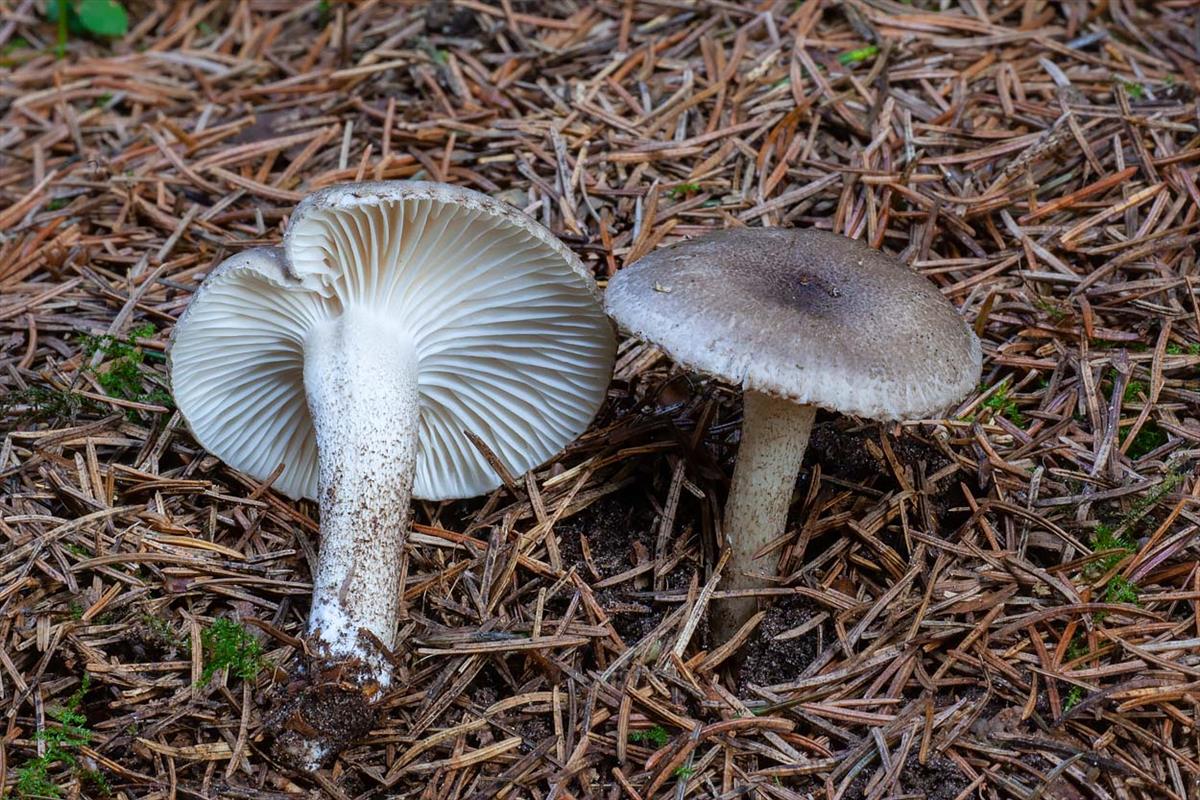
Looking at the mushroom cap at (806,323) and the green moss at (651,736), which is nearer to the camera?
the mushroom cap at (806,323)

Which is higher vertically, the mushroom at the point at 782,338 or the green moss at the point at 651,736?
the mushroom at the point at 782,338

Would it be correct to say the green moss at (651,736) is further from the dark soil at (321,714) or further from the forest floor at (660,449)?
the dark soil at (321,714)

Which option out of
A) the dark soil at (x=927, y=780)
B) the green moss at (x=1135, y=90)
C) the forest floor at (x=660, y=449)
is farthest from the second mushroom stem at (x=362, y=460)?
the green moss at (x=1135, y=90)

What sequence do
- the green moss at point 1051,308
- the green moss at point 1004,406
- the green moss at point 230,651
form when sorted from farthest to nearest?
1. the green moss at point 1051,308
2. the green moss at point 1004,406
3. the green moss at point 230,651

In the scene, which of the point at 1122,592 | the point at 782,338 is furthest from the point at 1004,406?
the point at 782,338

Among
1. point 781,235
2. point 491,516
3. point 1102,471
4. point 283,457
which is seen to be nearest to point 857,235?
point 781,235

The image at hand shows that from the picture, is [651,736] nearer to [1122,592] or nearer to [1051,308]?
[1122,592]

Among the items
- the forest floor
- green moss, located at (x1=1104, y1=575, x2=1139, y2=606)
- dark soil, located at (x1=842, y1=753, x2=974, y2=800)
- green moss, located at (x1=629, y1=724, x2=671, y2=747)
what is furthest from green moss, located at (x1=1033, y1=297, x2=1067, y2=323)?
green moss, located at (x1=629, y1=724, x2=671, y2=747)
